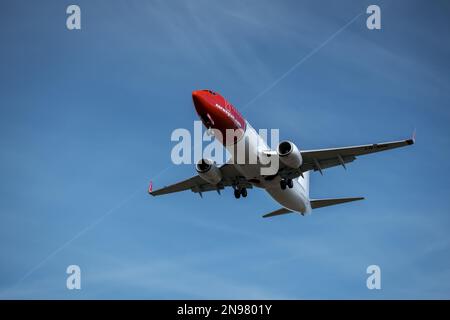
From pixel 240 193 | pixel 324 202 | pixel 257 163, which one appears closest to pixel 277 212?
pixel 324 202

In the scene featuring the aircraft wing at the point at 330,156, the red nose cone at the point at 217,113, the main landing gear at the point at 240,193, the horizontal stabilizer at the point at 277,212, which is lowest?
the horizontal stabilizer at the point at 277,212

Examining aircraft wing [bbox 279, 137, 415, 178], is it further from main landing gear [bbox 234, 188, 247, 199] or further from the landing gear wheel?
main landing gear [bbox 234, 188, 247, 199]

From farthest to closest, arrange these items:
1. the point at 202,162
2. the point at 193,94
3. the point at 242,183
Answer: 1. the point at 242,183
2. the point at 202,162
3. the point at 193,94

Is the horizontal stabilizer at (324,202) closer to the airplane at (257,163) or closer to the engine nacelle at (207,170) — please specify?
the airplane at (257,163)

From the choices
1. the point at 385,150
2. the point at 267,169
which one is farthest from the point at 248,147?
the point at 385,150

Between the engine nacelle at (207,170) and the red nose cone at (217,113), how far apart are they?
502cm

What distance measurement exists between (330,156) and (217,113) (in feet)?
36.5

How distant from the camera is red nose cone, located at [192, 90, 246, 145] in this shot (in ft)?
161

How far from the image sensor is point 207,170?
55844 mm

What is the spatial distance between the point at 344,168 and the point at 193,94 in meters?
14.4

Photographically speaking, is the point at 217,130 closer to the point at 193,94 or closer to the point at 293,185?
the point at 193,94

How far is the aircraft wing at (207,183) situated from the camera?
5778cm

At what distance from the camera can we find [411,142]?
49.6 metres

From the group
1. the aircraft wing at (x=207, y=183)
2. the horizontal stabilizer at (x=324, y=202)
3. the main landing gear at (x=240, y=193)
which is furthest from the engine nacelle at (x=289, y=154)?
the horizontal stabilizer at (x=324, y=202)
